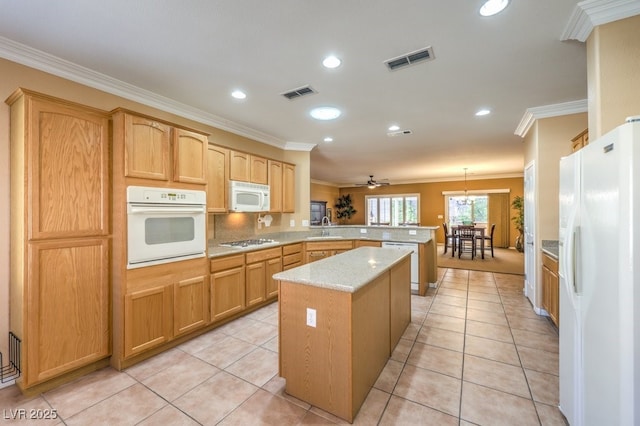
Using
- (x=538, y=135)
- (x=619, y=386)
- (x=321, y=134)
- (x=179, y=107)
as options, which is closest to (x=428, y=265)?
(x=538, y=135)

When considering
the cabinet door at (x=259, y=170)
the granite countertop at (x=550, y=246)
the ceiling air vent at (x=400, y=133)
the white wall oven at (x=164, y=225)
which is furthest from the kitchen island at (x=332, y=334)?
the ceiling air vent at (x=400, y=133)

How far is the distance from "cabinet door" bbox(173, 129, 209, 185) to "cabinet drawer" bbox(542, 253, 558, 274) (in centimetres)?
381

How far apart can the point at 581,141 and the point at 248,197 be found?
3905 mm

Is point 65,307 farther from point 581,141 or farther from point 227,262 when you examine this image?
point 581,141

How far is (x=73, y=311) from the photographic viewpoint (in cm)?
216

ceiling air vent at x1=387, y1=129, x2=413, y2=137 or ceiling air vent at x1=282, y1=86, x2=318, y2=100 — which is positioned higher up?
ceiling air vent at x1=387, y1=129, x2=413, y2=137

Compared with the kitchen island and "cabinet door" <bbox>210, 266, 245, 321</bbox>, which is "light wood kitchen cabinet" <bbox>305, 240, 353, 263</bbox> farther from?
the kitchen island

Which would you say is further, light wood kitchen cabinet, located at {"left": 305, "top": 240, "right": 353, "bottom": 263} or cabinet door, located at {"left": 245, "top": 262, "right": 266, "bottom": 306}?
light wood kitchen cabinet, located at {"left": 305, "top": 240, "right": 353, "bottom": 263}

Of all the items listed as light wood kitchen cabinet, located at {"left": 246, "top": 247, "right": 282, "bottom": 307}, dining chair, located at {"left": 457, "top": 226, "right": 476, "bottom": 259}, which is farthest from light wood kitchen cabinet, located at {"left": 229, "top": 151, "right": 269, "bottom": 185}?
dining chair, located at {"left": 457, "top": 226, "right": 476, "bottom": 259}

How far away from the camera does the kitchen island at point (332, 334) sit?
1.73 meters

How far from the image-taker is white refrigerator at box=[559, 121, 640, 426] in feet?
3.61

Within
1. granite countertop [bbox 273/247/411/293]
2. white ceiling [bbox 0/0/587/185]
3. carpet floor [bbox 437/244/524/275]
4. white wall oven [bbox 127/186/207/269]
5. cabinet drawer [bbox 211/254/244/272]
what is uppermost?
white ceiling [bbox 0/0/587/185]

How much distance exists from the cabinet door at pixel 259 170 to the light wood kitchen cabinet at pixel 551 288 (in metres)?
3.72

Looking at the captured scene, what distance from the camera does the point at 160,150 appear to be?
2562 mm
